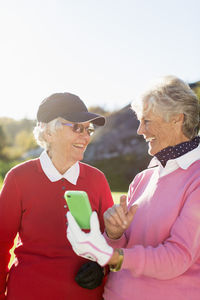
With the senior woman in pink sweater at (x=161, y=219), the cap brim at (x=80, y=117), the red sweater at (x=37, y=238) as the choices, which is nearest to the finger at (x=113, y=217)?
the senior woman in pink sweater at (x=161, y=219)

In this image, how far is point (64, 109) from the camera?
274 cm

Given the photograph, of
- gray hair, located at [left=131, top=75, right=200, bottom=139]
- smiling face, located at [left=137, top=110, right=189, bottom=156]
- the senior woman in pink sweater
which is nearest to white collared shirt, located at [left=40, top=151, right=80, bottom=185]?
the senior woman in pink sweater

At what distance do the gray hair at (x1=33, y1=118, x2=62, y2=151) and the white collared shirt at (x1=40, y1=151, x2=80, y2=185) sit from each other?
134 mm

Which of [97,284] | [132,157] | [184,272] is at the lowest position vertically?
[132,157]

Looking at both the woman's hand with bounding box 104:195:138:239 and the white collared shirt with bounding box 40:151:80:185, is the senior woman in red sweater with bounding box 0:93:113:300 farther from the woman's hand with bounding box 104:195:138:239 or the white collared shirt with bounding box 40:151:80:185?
the woman's hand with bounding box 104:195:138:239

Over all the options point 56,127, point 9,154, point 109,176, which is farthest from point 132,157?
point 56,127

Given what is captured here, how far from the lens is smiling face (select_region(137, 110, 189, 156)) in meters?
2.27

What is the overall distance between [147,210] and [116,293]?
1.82 feet

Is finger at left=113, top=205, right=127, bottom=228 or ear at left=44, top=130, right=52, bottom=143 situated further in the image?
ear at left=44, top=130, right=52, bottom=143

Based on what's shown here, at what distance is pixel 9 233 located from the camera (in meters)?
2.57

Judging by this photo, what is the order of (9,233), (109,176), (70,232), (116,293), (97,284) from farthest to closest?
(109,176)
(9,233)
(97,284)
(116,293)
(70,232)

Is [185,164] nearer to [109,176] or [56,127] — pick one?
[56,127]

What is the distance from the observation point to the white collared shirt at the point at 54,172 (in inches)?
105

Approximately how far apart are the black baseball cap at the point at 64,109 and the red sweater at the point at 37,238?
0.41 metres
